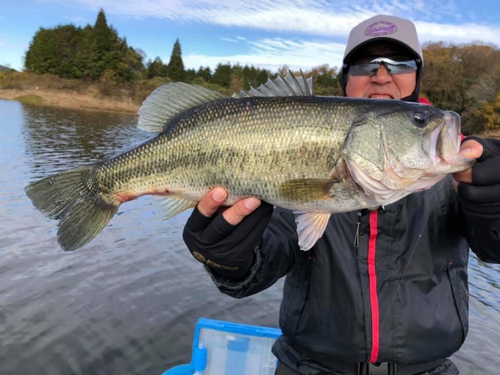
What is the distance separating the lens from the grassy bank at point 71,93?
57531mm

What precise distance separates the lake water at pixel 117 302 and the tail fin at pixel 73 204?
3.64 metres

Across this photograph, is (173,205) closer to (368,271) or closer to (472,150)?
(368,271)

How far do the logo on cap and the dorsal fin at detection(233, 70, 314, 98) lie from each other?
122 centimetres

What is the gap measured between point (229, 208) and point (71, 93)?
211 feet

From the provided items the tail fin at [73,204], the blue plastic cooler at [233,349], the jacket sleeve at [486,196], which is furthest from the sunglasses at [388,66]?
the blue plastic cooler at [233,349]

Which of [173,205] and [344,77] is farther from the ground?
[344,77]

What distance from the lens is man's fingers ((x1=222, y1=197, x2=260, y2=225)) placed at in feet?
7.75

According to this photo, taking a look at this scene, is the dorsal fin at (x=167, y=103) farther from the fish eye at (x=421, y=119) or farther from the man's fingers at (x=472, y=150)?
the man's fingers at (x=472, y=150)

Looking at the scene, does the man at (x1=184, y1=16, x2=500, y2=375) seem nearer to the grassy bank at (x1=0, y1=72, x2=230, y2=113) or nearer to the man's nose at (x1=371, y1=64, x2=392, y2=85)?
the man's nose at (x1=371, y1=64, x2=392, y2=85)

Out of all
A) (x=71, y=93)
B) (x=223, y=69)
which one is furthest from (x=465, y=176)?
(x=223, y=69)

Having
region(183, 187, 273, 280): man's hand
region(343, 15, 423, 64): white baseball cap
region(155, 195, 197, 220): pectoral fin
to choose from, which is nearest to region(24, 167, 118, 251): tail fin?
region(155, 195, 197, 220): pectoral fin

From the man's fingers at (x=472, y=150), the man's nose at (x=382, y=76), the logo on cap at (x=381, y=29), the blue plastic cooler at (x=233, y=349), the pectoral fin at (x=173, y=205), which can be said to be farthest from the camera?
the blue plastic cooler at (x=233, y=349)

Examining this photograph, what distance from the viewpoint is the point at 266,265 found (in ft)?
8.78

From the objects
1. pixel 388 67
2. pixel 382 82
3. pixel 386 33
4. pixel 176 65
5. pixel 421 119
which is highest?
pixel 176 65
